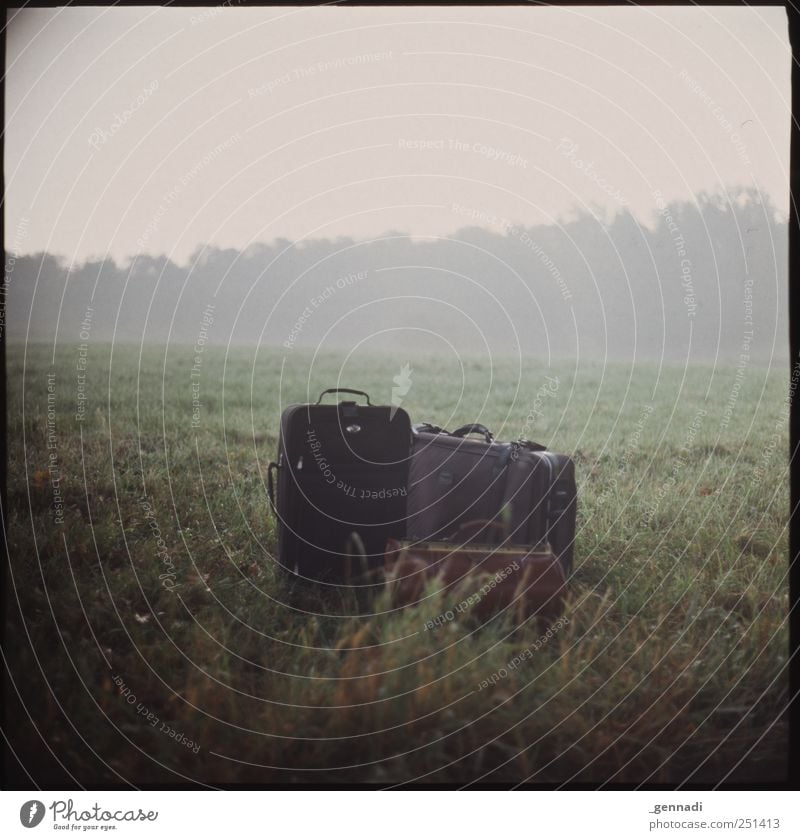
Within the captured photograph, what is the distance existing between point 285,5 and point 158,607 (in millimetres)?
2466

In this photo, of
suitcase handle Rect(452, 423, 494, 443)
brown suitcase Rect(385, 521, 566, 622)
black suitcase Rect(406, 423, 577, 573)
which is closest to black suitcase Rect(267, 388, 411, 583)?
black suitcase Rect(406, 423, 577, 573)

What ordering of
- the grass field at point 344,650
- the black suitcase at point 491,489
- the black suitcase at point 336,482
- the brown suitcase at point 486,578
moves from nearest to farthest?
the grass field at point 344,650
the brown suitcase at point 486,578
the black suitcase at point 491,489
the black suitcase at point 336,482

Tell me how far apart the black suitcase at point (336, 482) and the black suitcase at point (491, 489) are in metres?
0.16

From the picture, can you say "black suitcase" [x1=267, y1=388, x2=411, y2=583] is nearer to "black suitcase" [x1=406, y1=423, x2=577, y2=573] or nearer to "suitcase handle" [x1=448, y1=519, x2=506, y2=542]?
"black suitcase" [x1=406, y1=423, x2=577, y2=573]

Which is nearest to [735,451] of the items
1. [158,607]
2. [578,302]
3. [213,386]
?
[578,302]

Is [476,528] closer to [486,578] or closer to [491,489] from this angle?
[491,489]

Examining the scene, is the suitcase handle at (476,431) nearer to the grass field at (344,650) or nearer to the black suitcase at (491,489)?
the black suitcase at (491,489)

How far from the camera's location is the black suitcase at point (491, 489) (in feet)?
9.77

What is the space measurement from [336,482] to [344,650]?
84cm

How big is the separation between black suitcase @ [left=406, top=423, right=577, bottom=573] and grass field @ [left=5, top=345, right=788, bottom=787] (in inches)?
14.7

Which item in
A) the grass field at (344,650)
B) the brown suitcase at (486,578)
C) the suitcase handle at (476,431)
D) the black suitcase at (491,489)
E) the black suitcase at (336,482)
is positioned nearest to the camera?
the grass field at (344,650)

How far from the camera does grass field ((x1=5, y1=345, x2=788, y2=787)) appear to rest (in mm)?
2336
